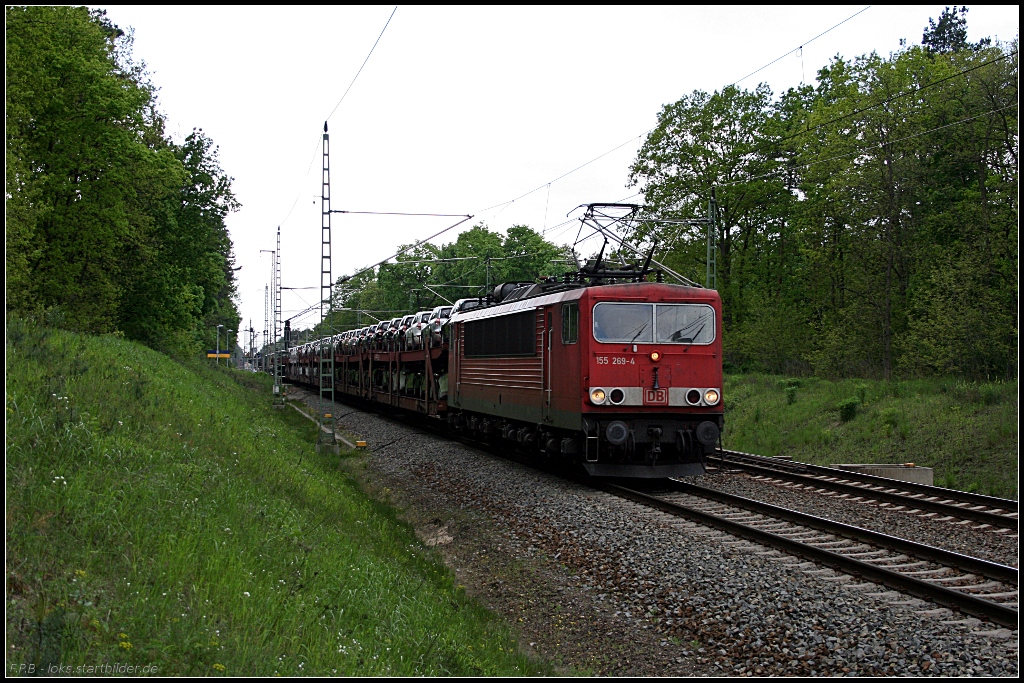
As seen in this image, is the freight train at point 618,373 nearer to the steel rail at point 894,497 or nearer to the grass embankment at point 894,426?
the steel rail at point 894,497

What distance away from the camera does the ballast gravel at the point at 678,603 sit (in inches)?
260

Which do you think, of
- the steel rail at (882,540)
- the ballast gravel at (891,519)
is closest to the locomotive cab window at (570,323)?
the steel rail at (882,540)

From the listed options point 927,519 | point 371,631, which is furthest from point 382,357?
point 371,631

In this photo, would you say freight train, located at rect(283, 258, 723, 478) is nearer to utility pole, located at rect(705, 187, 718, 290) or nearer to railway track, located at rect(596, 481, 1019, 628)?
railway track, located at rect(596, 481, 1019, 628)

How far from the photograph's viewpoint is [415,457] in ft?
68.8

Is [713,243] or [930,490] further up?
[713,243]

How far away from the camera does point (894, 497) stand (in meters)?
12.7

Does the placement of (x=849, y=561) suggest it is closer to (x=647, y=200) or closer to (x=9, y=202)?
(x=9, y=202)

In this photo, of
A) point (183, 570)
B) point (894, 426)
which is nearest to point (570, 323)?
point (183, 570)

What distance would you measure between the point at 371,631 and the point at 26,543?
2514 millimetres

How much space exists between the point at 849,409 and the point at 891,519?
445 inches

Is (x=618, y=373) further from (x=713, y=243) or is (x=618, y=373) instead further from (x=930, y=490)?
(x=713, y=243)

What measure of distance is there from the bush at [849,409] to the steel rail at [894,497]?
6.47 meters

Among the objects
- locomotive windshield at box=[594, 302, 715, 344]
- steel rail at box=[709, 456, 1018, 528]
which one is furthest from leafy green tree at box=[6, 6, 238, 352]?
steel rail at box=[709, 456, 1018, 528]
